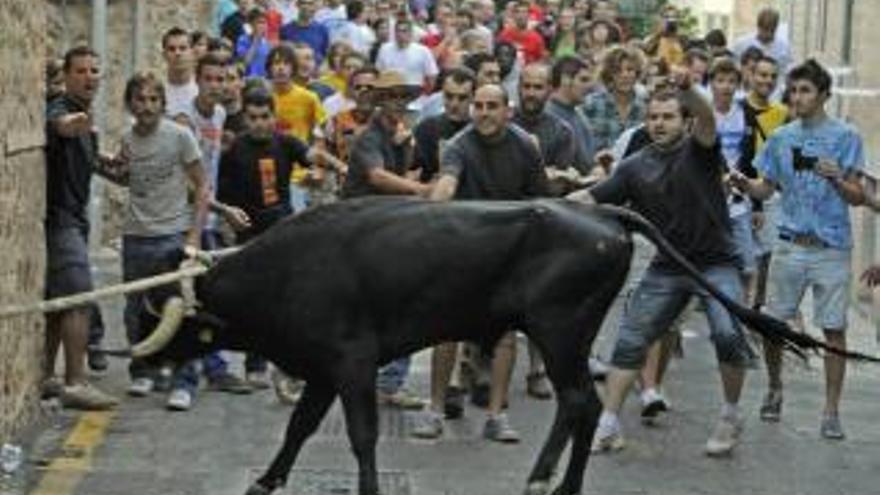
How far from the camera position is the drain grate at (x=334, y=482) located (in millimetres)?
9062

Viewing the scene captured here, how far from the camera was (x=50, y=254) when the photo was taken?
10.7m

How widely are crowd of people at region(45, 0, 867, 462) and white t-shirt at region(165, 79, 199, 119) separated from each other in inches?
0.7

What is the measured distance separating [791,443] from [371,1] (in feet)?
49.5

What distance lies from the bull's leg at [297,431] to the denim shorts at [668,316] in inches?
83.9

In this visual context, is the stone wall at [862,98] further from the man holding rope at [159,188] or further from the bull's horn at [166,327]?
the bull's horn at [166,327]

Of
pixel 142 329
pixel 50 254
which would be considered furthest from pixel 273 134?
pixel 142 329

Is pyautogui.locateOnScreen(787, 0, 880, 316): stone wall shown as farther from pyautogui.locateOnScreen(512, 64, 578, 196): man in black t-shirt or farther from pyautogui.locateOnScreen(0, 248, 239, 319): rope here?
pyautogui.locateOnScreen(0, 248, 239, 319): rope

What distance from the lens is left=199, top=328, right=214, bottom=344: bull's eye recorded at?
8.30m

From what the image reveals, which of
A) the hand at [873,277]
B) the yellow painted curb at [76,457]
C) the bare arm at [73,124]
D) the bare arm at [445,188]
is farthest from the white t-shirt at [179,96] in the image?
the hand at [873,277]

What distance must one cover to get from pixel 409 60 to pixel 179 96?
24.8ft

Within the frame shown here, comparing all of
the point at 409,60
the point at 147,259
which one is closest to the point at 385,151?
the point at 147,259

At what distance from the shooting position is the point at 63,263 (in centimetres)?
1072

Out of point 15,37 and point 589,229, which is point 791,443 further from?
point 15,37

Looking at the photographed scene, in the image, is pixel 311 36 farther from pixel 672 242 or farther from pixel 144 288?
pixel 144 288
